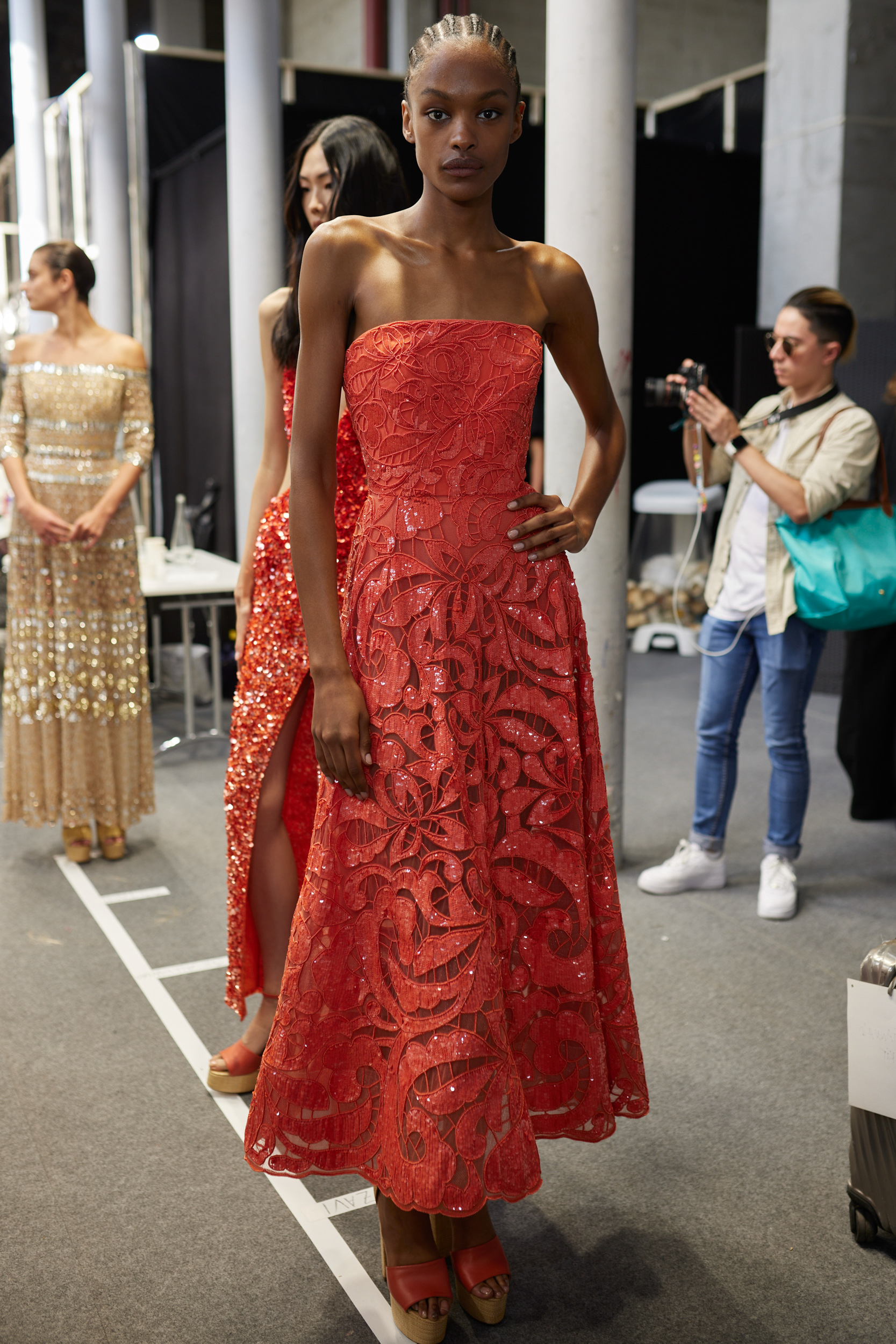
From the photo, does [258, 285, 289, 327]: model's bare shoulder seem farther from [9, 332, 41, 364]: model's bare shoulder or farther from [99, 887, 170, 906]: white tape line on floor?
[99, 887, 170, 906]: white tape line on floor

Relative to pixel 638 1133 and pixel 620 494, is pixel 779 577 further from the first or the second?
pixel 638 1133

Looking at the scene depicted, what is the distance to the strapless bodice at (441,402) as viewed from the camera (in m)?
1.52

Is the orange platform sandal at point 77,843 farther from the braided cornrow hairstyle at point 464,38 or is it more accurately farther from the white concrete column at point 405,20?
the white concrete column at point 405,20

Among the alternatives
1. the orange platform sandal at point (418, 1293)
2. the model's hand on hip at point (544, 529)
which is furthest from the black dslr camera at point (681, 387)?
the orange platform sandal at point (418, 1293)

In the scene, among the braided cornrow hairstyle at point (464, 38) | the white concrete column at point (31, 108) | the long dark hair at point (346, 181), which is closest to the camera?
the braided cornrow hairstyle at point (464, 38)

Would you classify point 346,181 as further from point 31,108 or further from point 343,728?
point 31,108

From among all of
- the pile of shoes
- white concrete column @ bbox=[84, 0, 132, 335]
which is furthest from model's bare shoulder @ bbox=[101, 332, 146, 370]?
white concrete column @ bbox=[84, 0, 132, 335]

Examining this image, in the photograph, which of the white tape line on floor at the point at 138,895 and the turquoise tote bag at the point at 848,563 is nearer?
the turquoise tote bag at the point at 848,563

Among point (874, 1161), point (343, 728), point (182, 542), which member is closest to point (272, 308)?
point (343, 728)

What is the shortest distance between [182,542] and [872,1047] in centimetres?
414

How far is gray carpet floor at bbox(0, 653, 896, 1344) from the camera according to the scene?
1.77 meters

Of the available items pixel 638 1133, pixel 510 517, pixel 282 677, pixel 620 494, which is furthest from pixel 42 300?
pixel 638 1133

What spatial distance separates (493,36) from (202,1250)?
1.74m

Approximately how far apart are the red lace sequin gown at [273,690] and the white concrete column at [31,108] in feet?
33.3
